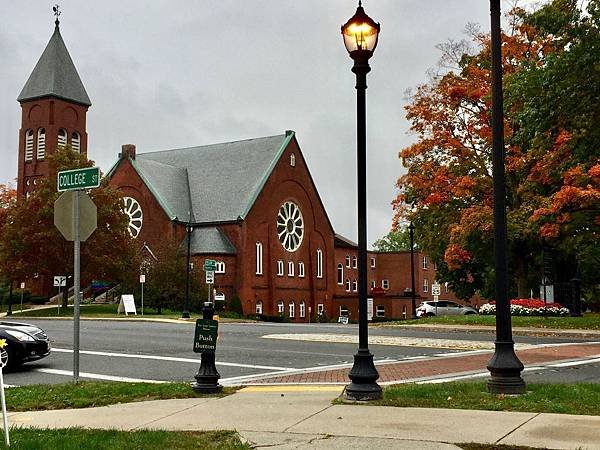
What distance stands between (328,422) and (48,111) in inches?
2779

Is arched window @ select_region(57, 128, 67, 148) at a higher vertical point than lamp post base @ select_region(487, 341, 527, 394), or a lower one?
higher

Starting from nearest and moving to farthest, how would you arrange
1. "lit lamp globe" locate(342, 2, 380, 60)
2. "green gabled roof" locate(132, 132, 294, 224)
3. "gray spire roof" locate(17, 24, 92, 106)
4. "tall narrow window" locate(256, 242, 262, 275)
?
"lit lamp globe" locate(342, 2, 380, 60) → "tall narrow window" locate(256, 242, 262, 275) → "green gabled roof" locate(132, 132, 294, 224) → "gray spire roof" locate(17, 24, 92, 106)

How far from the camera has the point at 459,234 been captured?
33406mm

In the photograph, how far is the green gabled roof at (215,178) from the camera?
212 feet

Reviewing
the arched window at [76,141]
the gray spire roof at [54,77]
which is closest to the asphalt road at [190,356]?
the gray spire roof at [54,77]

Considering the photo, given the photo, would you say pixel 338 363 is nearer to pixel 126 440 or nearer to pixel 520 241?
pixel 126 440

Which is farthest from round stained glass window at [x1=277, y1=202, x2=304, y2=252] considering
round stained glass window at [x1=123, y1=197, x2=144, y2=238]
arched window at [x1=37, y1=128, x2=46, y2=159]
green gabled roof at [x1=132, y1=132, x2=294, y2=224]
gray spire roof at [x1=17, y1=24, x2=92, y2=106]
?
arched window at [x1=37, y1=128, x2=46, y2=159]

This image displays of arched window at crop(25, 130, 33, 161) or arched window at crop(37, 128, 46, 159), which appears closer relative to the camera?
arched window at crop(37, 128, 46, 159)

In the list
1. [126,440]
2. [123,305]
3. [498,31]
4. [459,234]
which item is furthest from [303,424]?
[123,305]

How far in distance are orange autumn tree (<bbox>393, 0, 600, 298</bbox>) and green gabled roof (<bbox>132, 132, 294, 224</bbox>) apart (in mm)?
27515

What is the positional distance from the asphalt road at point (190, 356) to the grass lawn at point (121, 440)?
18.0 feet

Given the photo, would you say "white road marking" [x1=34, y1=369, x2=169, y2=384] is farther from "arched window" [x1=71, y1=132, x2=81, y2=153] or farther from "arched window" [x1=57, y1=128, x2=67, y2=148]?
"arched window" [x1=71, y1=132, x2=81, y2=153]

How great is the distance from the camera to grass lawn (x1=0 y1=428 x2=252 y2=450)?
6770mm

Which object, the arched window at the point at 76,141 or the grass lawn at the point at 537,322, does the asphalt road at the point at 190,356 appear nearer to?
the grass lawn at the point at 537,322
